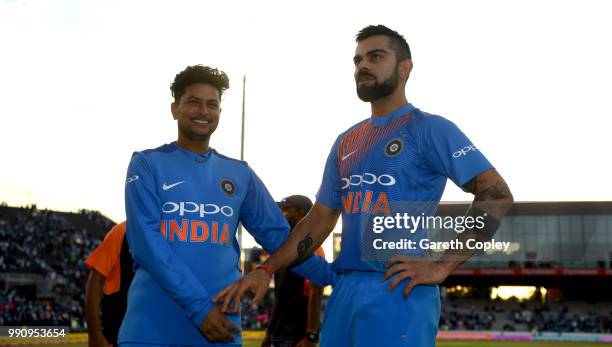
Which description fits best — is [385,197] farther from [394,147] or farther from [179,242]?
[179,242]

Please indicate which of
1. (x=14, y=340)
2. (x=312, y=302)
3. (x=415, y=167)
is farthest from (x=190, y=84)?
(x=14, y=340)

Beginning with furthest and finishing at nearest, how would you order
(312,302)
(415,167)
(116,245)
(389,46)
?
(312,302) → (116,245) → (389,46) → (415,167)

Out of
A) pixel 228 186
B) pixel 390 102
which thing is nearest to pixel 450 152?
pixel 390 102

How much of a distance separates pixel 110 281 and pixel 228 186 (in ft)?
7.59

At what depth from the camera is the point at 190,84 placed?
4359mm

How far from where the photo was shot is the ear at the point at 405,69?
155 inches

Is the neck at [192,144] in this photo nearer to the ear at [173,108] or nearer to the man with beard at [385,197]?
the ear at [173,108]

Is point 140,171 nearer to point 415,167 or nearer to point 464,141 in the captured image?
point 415,167

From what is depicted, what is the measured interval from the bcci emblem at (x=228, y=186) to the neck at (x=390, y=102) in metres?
1.05

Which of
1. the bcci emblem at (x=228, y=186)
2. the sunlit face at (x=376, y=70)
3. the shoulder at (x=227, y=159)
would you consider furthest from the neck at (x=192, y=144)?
the sunlit face at (x=376, y=70)

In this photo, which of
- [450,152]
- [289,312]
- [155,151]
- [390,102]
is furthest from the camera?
[289,312]

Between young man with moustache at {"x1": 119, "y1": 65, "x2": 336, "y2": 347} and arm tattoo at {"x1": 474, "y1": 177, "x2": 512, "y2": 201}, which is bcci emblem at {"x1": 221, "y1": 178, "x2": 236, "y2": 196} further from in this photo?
arm tattoo at {"x1": 474, "y1": 177, "x2": 512, "y2": 201}

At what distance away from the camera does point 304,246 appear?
4.11 metres

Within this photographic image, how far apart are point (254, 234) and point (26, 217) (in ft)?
171
